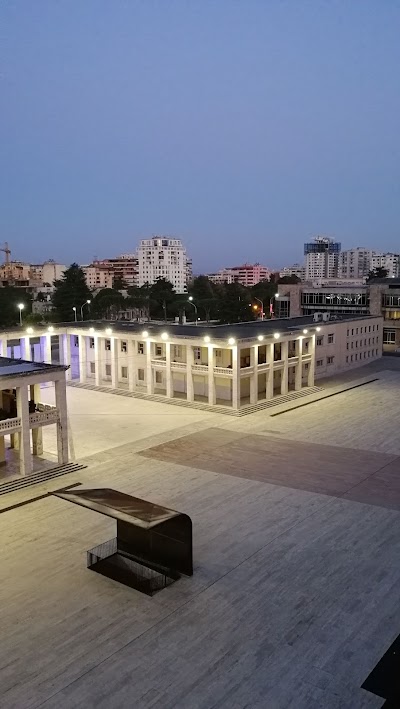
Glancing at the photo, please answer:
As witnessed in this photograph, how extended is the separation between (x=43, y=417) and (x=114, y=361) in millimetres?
22098

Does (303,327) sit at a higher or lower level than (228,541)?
higher

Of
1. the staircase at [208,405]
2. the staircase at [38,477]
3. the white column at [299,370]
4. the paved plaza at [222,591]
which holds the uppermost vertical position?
the white column at [299,370]

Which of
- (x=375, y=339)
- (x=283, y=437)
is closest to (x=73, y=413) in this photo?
(x=283, y=437)

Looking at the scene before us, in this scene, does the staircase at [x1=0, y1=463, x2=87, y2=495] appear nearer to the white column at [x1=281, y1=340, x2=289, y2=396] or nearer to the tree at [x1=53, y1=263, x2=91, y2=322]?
the white column at [x1=281, y1=340, x2=289, y2=396]

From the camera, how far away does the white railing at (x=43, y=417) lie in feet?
92.1

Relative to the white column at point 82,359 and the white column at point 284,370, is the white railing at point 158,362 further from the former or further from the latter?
the white column at point 284,370

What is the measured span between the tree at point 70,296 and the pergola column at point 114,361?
45.7 meters

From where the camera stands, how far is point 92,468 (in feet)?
95.8

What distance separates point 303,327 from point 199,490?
27.6 m

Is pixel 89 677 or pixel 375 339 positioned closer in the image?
pixel 89 677

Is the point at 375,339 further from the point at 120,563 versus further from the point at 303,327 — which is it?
the point at 120,563

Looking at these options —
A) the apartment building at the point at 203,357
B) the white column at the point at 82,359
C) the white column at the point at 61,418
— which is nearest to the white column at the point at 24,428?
the white column at the point at 61,418

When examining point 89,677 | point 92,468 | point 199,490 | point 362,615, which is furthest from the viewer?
point 92,468

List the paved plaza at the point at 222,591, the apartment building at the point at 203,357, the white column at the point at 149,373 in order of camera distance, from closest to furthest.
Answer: the paved plaza at the point at 222,591, the apartment building at the point at 203,357, the white column at the point at 149,373
